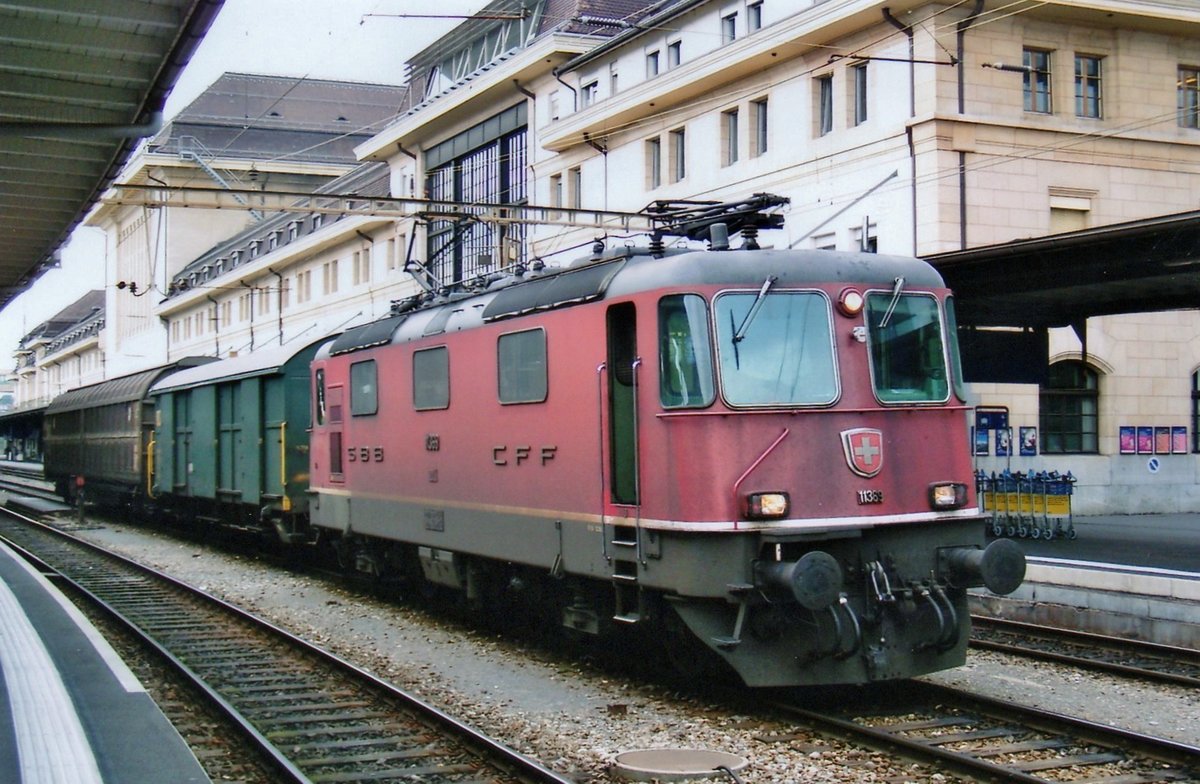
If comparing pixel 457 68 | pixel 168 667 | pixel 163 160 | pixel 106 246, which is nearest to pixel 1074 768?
pixel 168 667

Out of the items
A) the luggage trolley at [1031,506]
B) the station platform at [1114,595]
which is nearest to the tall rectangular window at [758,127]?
the luggage trolley at [1031,506]

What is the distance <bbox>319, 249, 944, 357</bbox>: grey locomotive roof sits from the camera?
403 inches

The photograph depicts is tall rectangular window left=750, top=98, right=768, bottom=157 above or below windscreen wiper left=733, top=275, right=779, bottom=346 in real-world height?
above

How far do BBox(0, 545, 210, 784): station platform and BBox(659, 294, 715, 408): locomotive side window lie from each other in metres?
4.12

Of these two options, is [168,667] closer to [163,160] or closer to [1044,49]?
[1044,49]

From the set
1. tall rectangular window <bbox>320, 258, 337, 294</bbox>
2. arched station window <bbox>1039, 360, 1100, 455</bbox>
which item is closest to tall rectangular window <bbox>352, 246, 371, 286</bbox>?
tall rectangular window <bbox>320, 258, 337, 294</bbox>

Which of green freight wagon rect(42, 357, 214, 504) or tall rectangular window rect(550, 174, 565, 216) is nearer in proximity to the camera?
green freight wagon rect(42, 357, 214, 504)

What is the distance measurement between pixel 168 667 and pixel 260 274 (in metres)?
55.0

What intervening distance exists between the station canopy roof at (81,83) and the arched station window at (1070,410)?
20997 mm

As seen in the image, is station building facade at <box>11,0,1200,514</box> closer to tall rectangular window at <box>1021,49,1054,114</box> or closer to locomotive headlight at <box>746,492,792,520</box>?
tall rectangular window at <box>1021,49,1054,114</box>

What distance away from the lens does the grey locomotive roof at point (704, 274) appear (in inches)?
403

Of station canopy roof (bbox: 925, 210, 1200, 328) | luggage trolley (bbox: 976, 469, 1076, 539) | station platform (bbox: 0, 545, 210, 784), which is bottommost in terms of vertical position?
station platform (bbox: 0, 545, 210, 784)

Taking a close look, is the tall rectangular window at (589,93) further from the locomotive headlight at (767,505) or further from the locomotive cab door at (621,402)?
the locomotive headlight at (767,505)

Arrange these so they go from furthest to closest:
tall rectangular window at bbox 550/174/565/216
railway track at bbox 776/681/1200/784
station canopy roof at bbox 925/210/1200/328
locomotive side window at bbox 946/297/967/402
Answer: tall rectangular window at bbox 550/174/565/216
station canopy roof at bbox 925/210/1200/328
locomotive side window at bbox 946/297/967/402
railway track at bbox 776/681/1200/784
